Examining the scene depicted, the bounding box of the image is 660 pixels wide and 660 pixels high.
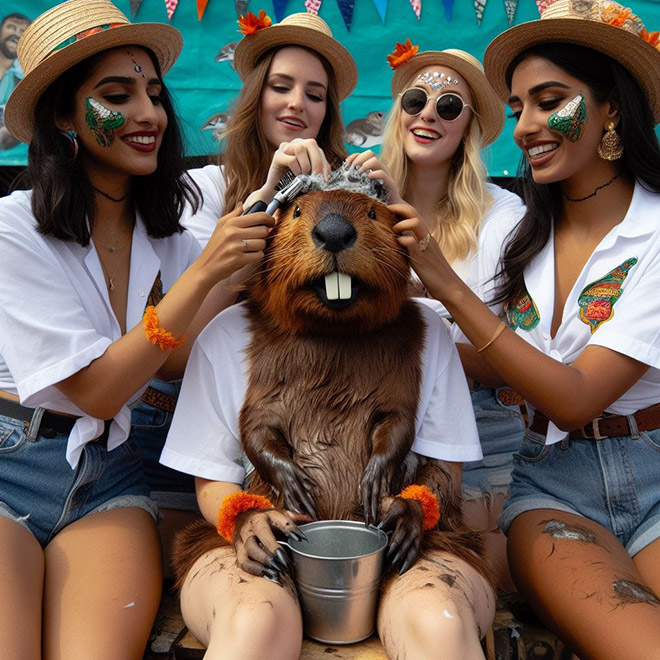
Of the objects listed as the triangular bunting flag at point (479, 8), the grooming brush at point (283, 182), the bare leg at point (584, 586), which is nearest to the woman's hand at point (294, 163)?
the grooming brush at point (283, 182)

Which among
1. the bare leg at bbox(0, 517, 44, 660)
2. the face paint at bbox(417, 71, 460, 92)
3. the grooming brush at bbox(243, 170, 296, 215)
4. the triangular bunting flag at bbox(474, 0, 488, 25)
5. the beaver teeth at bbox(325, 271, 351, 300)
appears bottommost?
the bare leg at bbox(0, 517, 44, 660)

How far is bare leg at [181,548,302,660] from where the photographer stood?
1535 mm

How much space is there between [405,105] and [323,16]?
3.27ft

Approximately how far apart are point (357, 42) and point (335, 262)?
2694 millimetres

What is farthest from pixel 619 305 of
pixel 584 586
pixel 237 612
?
pixel 237 612

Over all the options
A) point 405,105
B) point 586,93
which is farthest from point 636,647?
point 405,105

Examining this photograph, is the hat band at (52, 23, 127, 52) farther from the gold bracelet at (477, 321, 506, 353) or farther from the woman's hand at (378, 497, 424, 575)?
the woman's hand at (378, 497, 424, 575)

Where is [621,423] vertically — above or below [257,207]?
below

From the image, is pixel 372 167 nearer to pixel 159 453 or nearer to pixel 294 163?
pixel 294 163

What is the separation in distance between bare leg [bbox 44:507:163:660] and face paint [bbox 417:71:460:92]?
222cm

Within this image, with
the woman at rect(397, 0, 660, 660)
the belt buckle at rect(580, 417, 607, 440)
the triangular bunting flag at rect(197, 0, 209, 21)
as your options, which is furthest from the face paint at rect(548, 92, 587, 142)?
the triangular bunting flag at rect(197, 0, 209, 21)

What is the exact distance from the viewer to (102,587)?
194cm

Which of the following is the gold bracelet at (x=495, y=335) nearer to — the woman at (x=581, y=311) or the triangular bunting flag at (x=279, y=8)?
the woman at (x=581, y=311)

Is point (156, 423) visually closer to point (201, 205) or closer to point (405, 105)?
point (201, 205)
